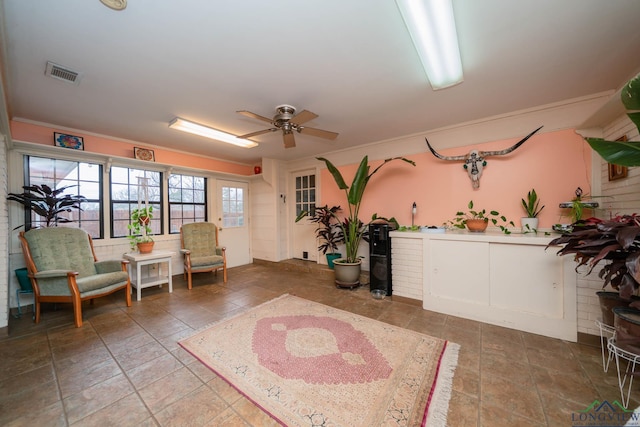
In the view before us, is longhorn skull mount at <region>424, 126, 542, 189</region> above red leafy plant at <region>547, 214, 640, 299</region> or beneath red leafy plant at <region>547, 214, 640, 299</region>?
above

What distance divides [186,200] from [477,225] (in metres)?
5.16

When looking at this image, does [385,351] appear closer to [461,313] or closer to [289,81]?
[461,313]

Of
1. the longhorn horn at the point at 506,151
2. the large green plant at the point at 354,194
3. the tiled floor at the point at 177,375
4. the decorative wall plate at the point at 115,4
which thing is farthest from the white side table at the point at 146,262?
the longhorn horn at the point at 506,151

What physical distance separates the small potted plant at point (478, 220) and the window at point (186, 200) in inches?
191

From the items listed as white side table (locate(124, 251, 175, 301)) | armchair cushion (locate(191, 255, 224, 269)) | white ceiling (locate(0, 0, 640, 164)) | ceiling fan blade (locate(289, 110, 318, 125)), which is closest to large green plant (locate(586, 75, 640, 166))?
white ceiling (locate(0, 0, 640, 164))

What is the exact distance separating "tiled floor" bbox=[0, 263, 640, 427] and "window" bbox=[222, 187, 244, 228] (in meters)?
2.67

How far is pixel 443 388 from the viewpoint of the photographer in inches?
61.8

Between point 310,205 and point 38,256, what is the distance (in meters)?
4.08

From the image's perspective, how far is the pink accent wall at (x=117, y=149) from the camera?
2.99 m

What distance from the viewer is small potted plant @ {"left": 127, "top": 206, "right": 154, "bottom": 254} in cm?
364

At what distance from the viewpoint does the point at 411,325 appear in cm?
246

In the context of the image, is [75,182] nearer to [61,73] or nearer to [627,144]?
[61,73]

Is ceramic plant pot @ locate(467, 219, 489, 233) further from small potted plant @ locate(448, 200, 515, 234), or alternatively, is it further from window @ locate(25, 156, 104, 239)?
window @ locate(25, 156, 104, 239)

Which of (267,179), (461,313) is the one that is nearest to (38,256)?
(267,179)
